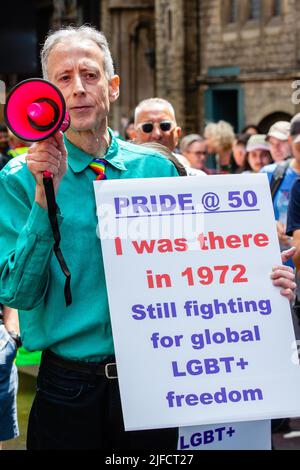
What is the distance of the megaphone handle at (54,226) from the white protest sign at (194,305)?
128mm

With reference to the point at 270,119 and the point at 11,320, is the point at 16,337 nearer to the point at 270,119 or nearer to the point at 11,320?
the point at 11,320

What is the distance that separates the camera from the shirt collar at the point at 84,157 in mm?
3324

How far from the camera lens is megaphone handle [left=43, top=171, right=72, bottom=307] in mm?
Answer: 2977

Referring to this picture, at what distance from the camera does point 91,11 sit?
31.4m

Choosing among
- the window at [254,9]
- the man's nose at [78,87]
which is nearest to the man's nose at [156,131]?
the man's nose at [78,87]

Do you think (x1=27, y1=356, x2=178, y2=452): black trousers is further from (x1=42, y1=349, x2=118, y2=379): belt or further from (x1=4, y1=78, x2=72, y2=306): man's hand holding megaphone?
(x1=4, y1=78, x2=72, y2=306): man's hand holding megaphone

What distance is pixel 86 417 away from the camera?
3.25 m

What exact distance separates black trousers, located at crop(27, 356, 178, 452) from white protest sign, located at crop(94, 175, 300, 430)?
0.12 metres

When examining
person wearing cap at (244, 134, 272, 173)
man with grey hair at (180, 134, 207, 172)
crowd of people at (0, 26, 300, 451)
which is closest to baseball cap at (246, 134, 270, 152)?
person wearing cap at (244, 134, 272, 173)

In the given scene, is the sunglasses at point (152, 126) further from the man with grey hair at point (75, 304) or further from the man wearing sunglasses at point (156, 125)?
the man with grey hair at point (75, 304)

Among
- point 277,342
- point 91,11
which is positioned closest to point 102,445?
point 277,342

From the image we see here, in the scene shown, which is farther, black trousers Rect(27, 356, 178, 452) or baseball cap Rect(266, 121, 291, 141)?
baseball cap Rect(266, 121, 291, 141)
